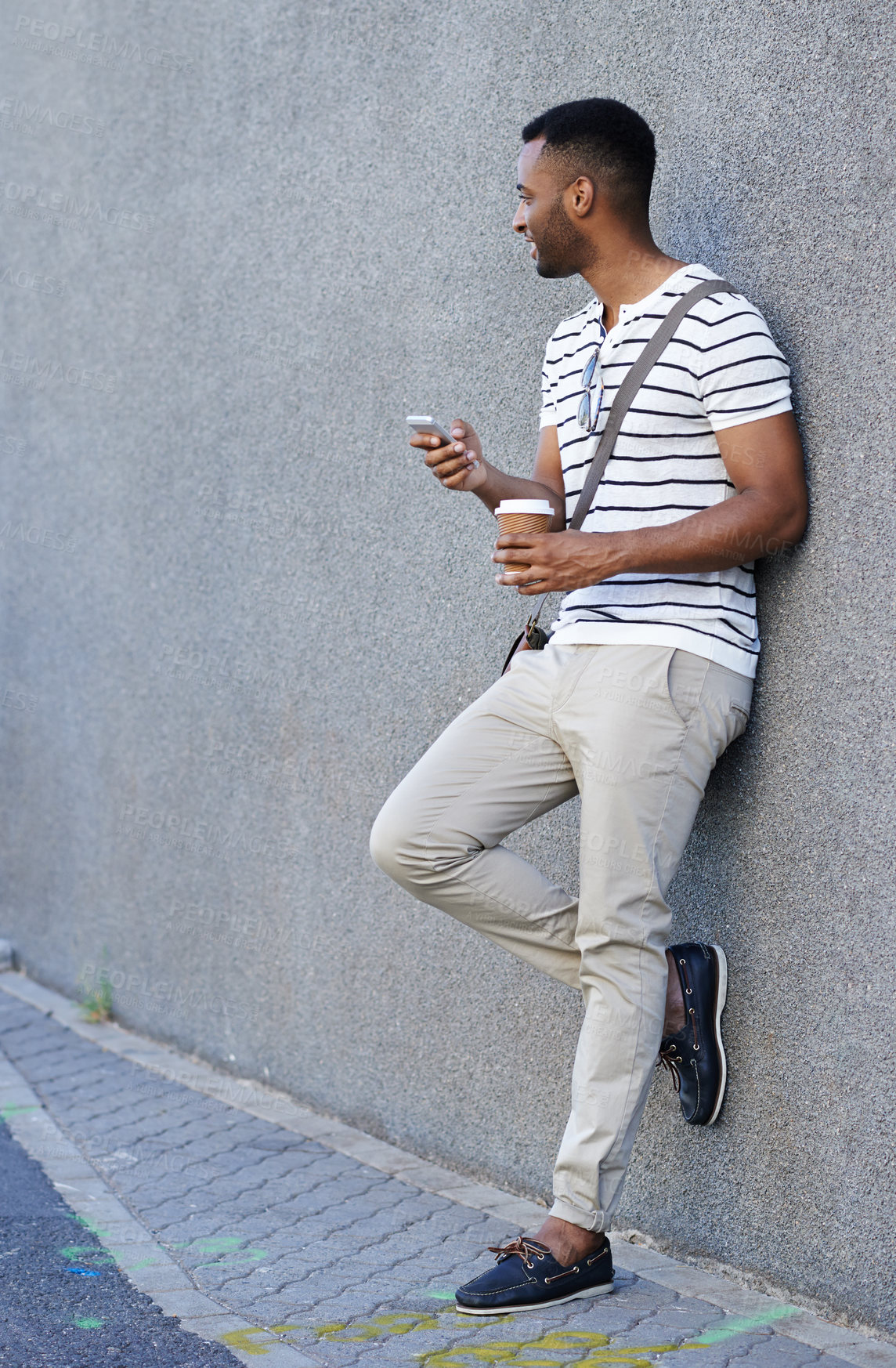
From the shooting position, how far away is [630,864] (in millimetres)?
3004

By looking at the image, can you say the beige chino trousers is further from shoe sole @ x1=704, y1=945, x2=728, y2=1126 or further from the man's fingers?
the man's fingers

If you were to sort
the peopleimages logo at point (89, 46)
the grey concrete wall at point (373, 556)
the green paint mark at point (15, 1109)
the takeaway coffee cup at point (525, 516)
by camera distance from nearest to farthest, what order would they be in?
the takeaway coffee cup at point (525, 516), the grey concrete wall at point (373, 556), the green paint mark at point (15, 1109), the peopleimages logo at point (89, 46)

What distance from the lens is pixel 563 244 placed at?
3.20 meters

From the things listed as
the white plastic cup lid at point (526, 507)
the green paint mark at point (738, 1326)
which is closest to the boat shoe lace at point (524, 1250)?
the green paint mark at point (738, 1326)

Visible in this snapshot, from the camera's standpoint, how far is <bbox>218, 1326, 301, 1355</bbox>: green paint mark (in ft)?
9.36

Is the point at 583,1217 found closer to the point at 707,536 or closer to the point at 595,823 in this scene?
the point at 595,823

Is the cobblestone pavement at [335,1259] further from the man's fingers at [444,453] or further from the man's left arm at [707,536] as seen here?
the man's fingers at [444,453]

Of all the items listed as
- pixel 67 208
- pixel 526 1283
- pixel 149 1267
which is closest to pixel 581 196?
pixel 526 1283

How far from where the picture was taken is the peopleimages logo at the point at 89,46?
6168mm

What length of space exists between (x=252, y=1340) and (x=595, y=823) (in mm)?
1199

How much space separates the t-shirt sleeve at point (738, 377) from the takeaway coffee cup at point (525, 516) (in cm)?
39

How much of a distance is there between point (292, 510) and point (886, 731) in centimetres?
274

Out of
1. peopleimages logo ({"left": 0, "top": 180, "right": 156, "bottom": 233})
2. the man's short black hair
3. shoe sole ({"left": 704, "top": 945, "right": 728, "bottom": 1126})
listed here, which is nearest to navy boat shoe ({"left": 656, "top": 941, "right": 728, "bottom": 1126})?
shoe sole ({"left": 704, "top": 945, "right": 728, "bottom": 1126})

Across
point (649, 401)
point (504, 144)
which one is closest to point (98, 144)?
point (504, 144)
